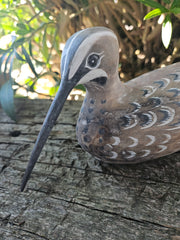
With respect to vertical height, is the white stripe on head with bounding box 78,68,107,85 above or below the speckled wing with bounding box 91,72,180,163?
above

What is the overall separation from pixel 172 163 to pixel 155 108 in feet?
0.49

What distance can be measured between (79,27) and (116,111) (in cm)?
56

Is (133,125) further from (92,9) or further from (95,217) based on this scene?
(92,9)

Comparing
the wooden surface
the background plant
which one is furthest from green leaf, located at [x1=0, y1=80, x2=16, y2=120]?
the wooden surface

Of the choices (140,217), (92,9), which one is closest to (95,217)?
(140,217)

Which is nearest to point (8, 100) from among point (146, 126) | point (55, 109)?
point (55, 109)

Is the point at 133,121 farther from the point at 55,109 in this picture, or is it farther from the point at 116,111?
the point at 55,109

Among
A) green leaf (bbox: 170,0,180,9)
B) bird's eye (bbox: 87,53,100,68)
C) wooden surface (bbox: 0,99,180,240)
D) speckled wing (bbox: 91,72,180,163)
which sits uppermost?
green leaf (bbox: 170,0,180,9)

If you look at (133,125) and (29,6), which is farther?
(29,6)

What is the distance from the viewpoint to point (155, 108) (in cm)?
44

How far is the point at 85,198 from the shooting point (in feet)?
1.50

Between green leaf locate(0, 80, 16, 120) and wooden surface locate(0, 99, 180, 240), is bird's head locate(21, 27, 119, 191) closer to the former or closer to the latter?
wooden surface locate(0, 99, 180, 240)

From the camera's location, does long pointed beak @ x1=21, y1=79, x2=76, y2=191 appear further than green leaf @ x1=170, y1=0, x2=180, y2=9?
No

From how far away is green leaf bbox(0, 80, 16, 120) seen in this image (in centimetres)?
74
